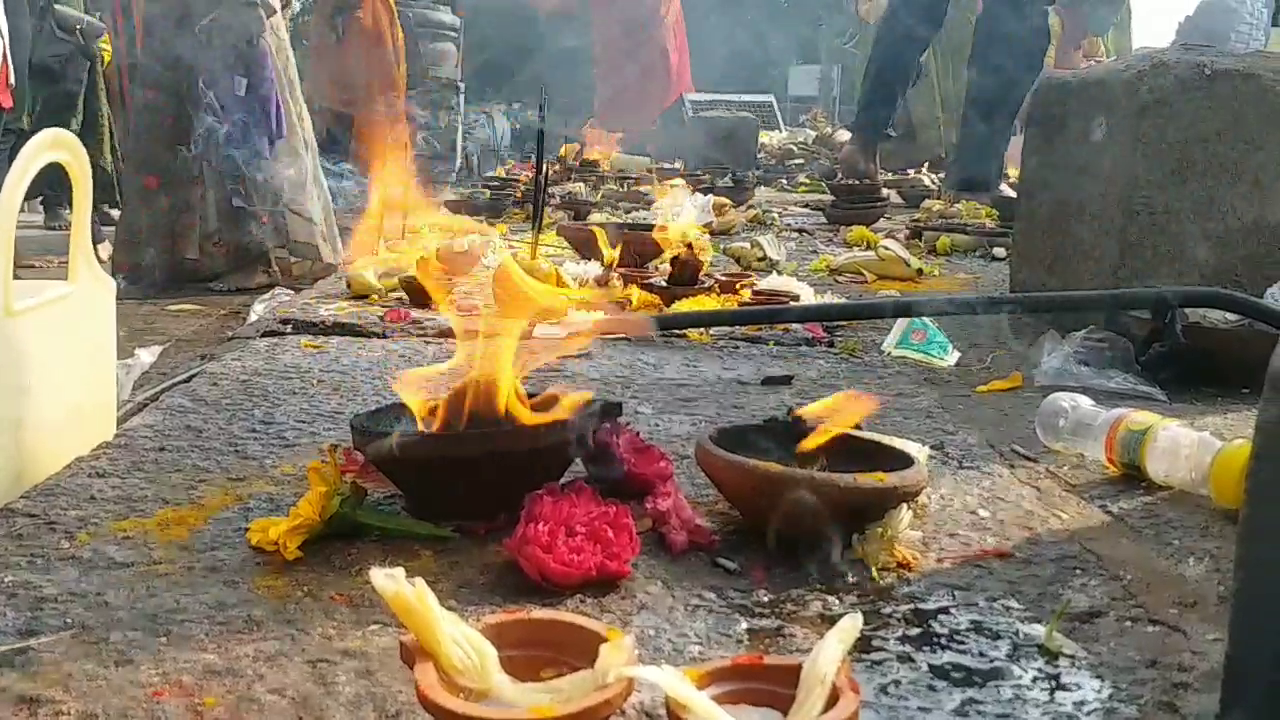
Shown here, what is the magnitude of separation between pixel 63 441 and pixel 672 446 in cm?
141

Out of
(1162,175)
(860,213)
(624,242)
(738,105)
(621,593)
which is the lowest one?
(621,593)

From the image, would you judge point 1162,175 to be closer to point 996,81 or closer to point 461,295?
point 461,295

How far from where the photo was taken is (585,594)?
5.75 feet

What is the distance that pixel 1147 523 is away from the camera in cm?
214

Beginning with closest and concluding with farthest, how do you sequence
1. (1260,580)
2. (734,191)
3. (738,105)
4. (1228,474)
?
(1260,580) < (1228,474) < (734,191) < (738,105)

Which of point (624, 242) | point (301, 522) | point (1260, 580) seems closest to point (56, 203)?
point (624, 242)

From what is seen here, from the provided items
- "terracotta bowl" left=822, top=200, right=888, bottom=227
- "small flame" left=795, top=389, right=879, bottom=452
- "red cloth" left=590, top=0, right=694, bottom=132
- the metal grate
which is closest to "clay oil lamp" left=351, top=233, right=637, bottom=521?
"small flame" left=795, top=389, right=879, bottom=452

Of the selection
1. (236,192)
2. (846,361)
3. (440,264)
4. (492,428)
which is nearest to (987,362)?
(846,361)

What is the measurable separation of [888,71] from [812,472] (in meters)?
7.38

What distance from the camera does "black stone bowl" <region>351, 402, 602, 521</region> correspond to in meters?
1.92

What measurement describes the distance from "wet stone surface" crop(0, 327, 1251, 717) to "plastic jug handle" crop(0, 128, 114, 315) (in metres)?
0.42

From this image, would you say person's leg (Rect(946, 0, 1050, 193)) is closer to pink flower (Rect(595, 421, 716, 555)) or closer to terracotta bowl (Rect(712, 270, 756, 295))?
terracotta bowl (Rect(712, 270, 756, 295))

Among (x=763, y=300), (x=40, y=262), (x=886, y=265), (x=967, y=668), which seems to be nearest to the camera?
(x=967, y=668)

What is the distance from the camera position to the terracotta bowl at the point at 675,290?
4461 mm
